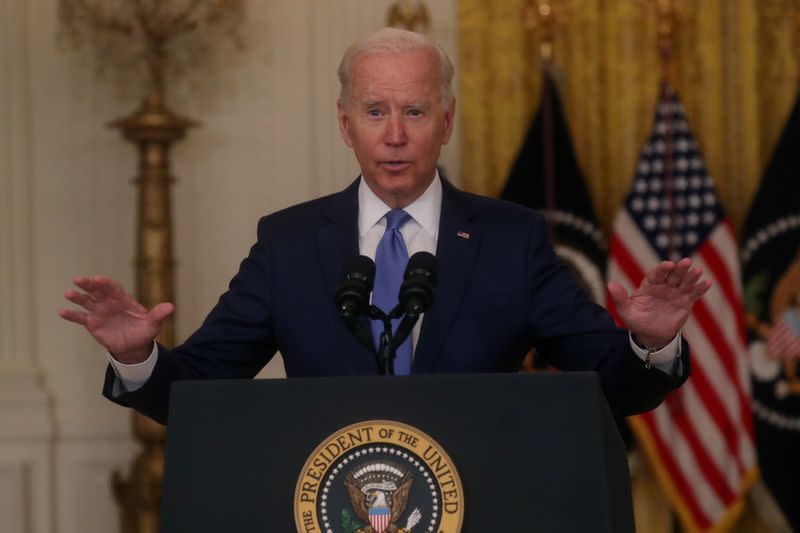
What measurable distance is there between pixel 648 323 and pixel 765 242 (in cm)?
382

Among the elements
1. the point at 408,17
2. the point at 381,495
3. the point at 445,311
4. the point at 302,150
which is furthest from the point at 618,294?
the point at 302,150

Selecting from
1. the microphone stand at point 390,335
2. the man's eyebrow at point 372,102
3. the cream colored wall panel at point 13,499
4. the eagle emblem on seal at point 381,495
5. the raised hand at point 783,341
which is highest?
the man's eyebrow at point 372,102

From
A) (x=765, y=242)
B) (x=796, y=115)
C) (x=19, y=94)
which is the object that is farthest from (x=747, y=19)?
(x=19, y=94)

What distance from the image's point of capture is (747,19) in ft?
21.2

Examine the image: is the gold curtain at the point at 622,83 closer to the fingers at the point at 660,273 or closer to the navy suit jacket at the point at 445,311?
the navy suit jacket at the point at 445,311

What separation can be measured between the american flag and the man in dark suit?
3.29 m

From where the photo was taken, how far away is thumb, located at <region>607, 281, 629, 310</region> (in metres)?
2.46

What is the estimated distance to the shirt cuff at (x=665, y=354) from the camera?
2719 mm

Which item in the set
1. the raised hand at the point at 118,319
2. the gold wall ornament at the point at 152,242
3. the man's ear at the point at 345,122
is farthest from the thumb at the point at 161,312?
the gold wall ornament at the point at 152,242

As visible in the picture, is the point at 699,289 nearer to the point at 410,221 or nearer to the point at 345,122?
the point at 410,221

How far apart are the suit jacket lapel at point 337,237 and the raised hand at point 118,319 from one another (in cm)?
46

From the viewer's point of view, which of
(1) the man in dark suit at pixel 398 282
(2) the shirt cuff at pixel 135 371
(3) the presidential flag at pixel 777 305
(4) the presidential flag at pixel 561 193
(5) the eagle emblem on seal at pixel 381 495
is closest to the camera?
(5) the eagle emblem on seal at pixel 381 495

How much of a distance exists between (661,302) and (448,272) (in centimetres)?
53

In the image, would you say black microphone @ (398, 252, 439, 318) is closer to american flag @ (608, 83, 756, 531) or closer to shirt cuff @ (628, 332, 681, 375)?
shirt cuff @ (628, 332, 681, 375)
